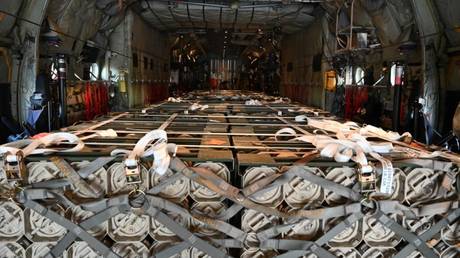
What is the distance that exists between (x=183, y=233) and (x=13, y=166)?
99 cm

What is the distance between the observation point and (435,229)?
7.63 ft

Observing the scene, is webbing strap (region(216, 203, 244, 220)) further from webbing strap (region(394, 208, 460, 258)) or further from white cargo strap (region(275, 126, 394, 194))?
webbing strap (region(394, 208, 460, 258))

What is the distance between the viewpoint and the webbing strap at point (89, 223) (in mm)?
2221

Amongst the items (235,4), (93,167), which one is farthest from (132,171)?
(235,4)

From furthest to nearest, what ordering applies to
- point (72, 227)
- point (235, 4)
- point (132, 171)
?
point (235, 4) < point (72, 227) < point (132, 171)

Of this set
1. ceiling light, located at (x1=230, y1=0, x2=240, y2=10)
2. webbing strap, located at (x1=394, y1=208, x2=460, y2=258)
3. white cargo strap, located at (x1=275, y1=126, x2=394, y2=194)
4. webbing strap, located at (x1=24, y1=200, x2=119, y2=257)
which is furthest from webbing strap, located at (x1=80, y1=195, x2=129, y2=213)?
ceiling light, located at (x1=230, y1=0, x2=240, y2=10)

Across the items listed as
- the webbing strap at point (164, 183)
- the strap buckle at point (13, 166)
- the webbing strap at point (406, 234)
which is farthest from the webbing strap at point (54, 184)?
the webbing strap at point (406, 234)

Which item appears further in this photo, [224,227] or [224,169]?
[224,169]

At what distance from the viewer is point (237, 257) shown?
2.35m

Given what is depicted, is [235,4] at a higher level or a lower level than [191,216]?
higher

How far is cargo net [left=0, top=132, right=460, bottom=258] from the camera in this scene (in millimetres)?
2223

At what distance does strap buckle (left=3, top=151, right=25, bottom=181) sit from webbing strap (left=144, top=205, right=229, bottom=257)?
0.72 metres

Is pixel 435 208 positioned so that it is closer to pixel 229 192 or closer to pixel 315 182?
pixel 315 182

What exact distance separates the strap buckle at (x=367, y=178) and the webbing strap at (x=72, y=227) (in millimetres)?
1446
